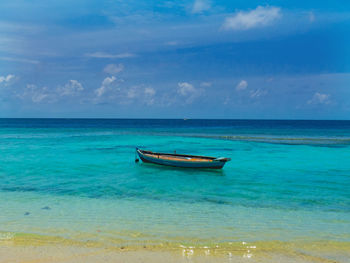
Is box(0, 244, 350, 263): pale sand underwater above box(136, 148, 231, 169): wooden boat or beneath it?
beneath

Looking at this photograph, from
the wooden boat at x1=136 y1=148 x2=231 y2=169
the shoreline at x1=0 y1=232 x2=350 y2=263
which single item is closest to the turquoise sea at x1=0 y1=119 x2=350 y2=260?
the shoreline at x1=0 y1=232 x2=350 y2=263

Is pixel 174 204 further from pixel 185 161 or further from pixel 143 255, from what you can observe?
pixel 185 161

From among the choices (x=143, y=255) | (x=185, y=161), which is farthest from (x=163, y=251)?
(x=185, y=161)

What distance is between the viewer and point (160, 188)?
15.5 meters

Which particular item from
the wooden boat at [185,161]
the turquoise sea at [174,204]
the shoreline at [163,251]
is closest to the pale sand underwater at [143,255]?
the shoreline at [163,251]

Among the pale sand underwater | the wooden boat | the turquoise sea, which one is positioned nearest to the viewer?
the pale sand underwater

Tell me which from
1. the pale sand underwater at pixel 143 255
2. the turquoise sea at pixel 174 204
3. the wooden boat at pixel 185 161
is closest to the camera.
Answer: the pale sand underwater at pixel 143 255

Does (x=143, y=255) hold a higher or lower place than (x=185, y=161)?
lower

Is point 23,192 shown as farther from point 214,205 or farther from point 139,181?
point 214,205

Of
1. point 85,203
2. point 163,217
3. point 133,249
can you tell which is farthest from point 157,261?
point 85,203

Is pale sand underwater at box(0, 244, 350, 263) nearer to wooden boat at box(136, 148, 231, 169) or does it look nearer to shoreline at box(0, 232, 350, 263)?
shoreline at box(0, 232, 350, 263)

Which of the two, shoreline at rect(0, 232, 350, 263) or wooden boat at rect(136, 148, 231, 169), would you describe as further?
wooden boat at rect(136, 148, 231, 169)

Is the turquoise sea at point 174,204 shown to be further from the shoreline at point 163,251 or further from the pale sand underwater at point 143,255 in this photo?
the pale sand underwater at point 143,255

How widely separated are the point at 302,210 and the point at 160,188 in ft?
21.5
